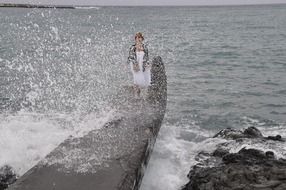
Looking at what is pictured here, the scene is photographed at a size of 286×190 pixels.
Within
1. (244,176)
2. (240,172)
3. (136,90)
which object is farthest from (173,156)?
(244,176)

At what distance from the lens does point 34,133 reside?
12906mm

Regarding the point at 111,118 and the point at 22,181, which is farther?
the point at 111,118

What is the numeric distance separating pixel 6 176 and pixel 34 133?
10.9ft

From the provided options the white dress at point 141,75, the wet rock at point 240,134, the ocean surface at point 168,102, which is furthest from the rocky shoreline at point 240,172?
the white dress at point 141,75

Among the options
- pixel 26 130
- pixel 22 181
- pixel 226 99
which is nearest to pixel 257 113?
pixel 226 99

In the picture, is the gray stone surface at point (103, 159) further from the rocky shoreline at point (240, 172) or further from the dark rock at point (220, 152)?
the dark rock at point (220, 152)

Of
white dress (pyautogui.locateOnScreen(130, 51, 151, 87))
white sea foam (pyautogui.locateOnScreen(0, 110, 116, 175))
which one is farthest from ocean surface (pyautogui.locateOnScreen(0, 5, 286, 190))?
white dress (pyautogui.locateOnScreen(130, 51, 151, 87))

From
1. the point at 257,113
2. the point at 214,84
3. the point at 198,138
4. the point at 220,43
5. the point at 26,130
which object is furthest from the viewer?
the point at 220,43

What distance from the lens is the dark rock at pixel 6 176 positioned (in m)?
9.37

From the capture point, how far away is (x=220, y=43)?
46.6m

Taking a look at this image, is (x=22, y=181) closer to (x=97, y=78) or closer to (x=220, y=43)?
(x=97, y=78)

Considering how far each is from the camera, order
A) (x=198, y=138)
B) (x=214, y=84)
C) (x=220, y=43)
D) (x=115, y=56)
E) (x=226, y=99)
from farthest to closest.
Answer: (x=220, y=43), (x=115, y=56), (x=214, y=84), (x=226, y=99), (x=198, y=138)

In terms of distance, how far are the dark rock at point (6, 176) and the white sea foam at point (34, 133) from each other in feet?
0.51

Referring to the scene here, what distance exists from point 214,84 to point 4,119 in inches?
495
